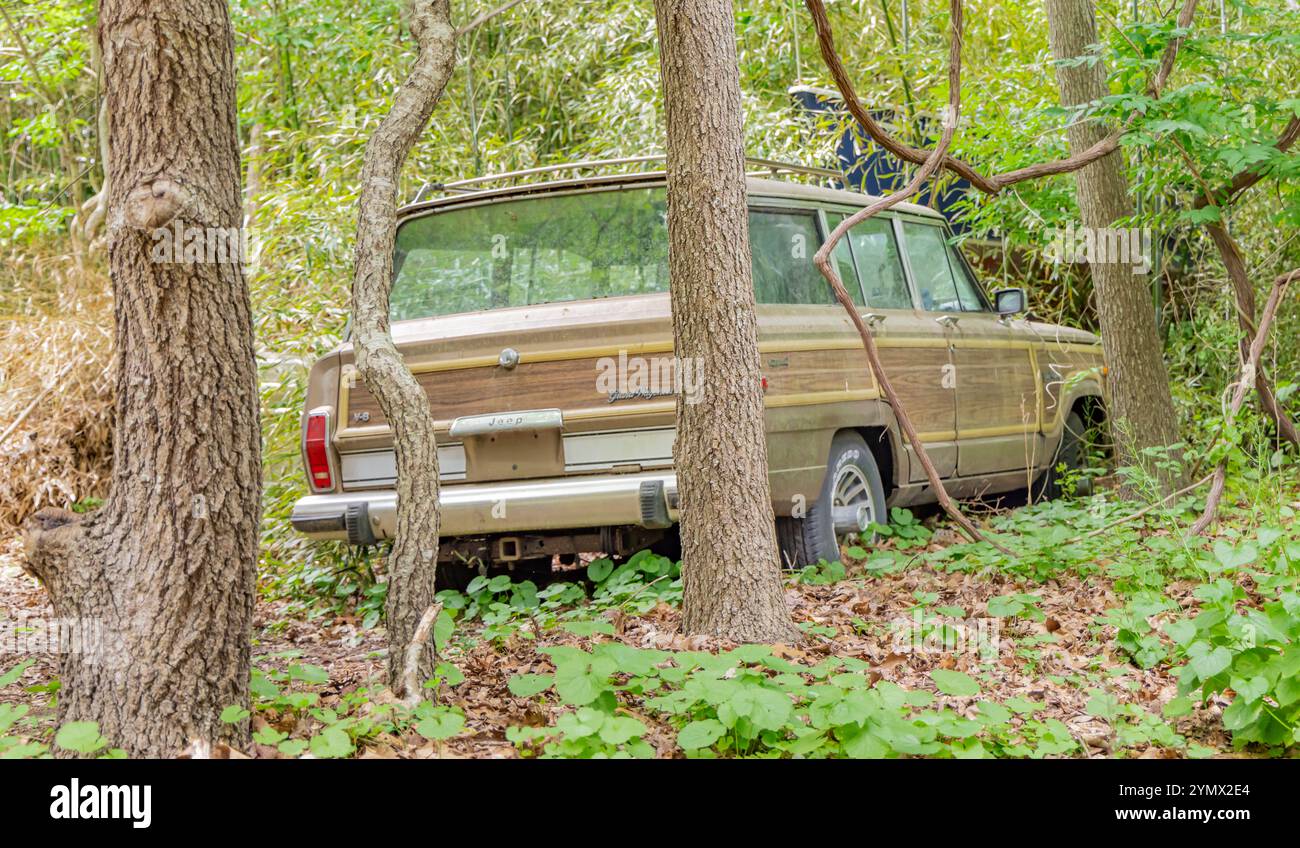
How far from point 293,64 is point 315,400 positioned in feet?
28.4

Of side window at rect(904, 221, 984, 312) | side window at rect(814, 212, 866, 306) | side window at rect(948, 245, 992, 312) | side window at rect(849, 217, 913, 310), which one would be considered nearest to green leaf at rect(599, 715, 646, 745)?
side window at rect(814, 212, 866, 306)

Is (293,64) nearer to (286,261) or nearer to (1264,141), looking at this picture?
(286,261)

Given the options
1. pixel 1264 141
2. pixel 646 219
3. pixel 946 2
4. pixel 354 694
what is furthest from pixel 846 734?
pixel 946 2

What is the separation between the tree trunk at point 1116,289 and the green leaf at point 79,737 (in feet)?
19.9

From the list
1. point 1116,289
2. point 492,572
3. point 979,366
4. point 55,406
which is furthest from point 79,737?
point 55,406

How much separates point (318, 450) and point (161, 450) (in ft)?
9.20

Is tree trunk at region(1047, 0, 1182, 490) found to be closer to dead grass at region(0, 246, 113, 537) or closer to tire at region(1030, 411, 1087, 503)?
tire at region(1030, 411, 1087, 503)

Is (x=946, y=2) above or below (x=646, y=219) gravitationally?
above

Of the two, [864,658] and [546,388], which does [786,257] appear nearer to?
[546,388]

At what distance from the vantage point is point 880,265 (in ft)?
24.6

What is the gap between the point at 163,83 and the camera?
11.7ft

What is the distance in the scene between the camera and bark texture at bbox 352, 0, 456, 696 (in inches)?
163

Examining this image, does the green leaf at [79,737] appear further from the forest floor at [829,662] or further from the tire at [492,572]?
the tire at [492,572]
